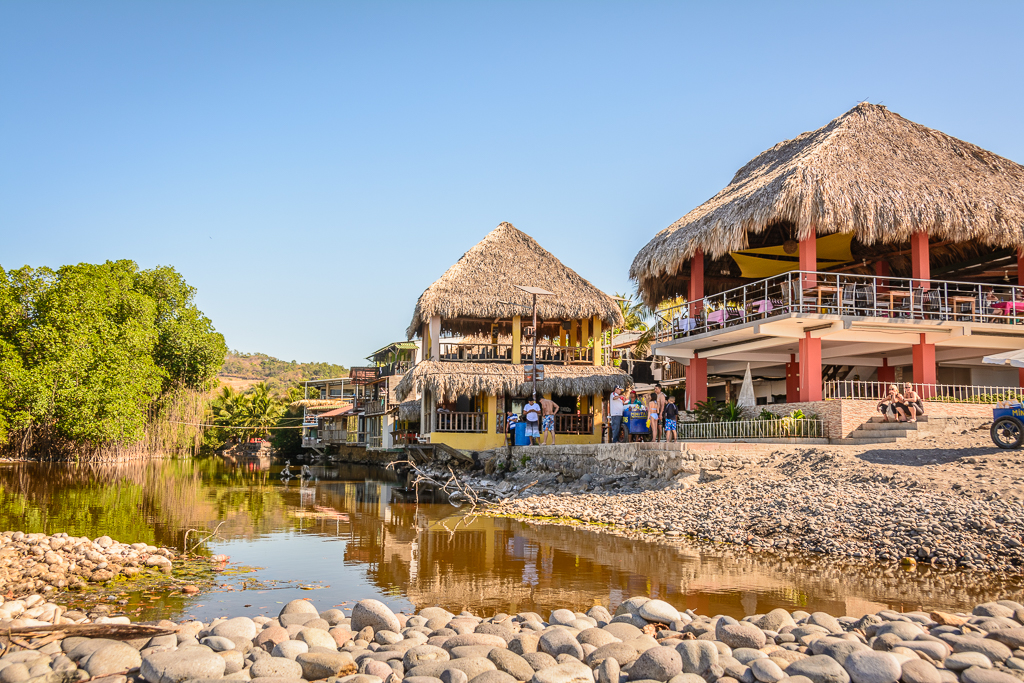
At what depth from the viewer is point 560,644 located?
5219 mm

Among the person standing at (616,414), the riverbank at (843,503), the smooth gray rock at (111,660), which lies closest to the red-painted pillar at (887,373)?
the riverbank at (843,503)

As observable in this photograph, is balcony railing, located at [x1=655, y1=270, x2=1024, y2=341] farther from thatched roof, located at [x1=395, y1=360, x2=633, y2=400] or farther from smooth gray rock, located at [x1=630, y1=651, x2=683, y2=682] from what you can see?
smooth gray rock, located at [x1=630, y1=651, x2=683, y2=682]

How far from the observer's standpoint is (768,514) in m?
10.6

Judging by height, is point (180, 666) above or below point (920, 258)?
below

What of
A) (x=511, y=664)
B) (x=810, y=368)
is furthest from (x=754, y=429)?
(x=511, y=664)

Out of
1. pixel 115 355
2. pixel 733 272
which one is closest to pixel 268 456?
pixel 115 355

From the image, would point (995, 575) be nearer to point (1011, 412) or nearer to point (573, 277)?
point (1011, 412)

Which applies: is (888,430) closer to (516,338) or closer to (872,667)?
(872,667)

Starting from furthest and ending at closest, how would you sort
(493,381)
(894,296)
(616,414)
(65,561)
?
1. (493,381)
2. (894,296)
3. (616,414)
4. (65,561)

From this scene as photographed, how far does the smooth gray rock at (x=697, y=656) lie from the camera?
4.74 metres

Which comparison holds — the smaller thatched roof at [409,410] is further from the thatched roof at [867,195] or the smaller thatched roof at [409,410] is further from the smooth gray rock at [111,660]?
the smooth gray rock at [111,660]

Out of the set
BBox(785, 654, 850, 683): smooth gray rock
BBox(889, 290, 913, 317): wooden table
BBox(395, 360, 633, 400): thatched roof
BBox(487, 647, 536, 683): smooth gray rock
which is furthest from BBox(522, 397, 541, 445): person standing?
BBox(785, 654, 850, 683): smooth gray rock

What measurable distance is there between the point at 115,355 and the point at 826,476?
92.1 ft

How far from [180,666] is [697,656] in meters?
3.32
